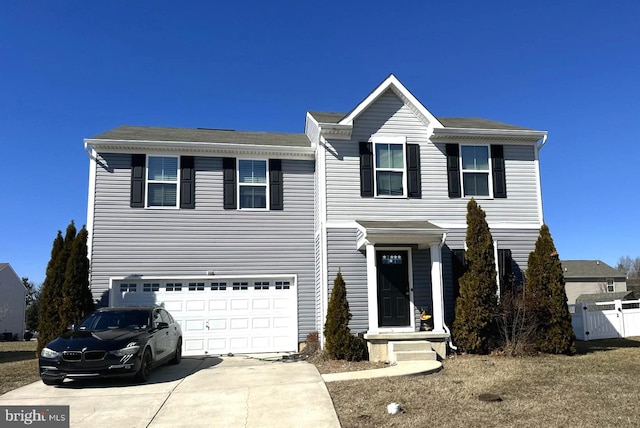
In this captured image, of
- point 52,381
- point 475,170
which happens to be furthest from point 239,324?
point 475,170

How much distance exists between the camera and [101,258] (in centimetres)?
1335

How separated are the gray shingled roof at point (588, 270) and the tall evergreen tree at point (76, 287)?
38.4 metres

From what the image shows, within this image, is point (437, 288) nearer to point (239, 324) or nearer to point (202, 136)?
point (239, 324)

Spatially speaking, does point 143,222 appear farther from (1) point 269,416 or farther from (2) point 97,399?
(1) point 269,416

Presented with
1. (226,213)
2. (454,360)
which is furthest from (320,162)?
(454,360)

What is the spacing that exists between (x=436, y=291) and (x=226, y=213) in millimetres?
6005

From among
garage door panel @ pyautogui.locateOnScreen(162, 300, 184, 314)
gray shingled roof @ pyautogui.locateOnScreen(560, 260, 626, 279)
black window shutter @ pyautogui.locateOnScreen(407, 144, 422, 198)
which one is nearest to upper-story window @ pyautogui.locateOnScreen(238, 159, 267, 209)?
garage door panel @ pyautogui.locateOnScreen(162, 300, 184, 314)

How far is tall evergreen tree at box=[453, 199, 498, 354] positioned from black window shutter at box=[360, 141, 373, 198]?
2.77 metres

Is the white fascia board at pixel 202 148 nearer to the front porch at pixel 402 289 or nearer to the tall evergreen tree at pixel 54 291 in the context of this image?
the tall evergreen tree at pixel 54 291

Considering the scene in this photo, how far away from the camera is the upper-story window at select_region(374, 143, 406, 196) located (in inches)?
536

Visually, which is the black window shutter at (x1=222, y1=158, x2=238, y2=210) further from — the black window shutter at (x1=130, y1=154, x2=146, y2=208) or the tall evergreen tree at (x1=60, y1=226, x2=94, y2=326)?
the tall evergreen tree at (x1=60, y1=226, x2=94, y2=326)

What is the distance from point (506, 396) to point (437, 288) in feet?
15.9

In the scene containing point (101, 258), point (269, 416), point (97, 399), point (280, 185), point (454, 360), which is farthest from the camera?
point (280, 185)

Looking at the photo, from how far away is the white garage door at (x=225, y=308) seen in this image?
1344 centimetres
